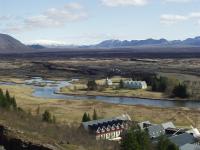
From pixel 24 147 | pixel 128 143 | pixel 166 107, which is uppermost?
pixel 24 147

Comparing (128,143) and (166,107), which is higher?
(128,143)

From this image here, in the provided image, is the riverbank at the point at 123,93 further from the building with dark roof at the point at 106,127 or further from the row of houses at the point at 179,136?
the building with dark roof at the point at 106,127

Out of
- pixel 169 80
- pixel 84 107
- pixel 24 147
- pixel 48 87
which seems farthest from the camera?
pixel 48 87

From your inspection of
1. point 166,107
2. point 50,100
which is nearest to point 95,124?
point 166,107

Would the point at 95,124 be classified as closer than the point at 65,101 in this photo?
Yes

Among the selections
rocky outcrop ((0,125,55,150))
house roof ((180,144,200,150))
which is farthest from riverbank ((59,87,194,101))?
rocky outcrop ((0,125,55,150))

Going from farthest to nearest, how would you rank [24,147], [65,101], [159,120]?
[65,101] < [159,120] < [24,147]

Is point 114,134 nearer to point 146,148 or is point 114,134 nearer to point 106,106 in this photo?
point 146,148

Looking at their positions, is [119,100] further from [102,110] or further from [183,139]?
[183,139]
